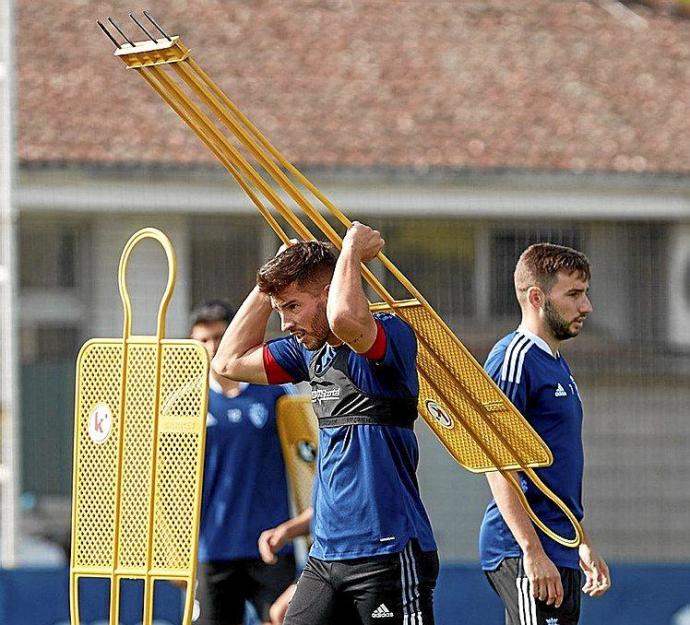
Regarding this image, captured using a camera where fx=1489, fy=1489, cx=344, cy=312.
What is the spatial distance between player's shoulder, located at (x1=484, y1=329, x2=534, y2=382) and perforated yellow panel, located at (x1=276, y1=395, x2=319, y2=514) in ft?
5.18

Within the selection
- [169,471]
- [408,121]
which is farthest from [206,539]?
[408,121]

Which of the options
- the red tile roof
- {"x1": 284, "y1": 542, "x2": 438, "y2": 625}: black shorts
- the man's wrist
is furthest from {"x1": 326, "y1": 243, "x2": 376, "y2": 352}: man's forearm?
the red tile roof

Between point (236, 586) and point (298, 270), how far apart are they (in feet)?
8.31

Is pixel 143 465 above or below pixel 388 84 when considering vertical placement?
below

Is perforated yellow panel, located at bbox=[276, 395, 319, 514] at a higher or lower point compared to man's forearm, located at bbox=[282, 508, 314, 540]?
higher

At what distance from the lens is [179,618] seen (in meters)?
8.55

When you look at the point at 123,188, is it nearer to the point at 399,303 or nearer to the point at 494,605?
the point at 494,605

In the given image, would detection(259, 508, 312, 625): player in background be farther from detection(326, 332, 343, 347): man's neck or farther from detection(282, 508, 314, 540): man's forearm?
detection(326, 332, 343, 347): man's neck

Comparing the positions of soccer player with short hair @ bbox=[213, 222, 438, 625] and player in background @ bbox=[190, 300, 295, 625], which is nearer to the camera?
soccer player with short hair @ bbox=[213, 222, 438, 625]

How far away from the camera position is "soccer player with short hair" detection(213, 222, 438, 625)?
439cm

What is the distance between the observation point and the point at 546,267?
16.9ft

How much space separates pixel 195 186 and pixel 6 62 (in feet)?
9.81

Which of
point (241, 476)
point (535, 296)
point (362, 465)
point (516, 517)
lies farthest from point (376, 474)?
point (241, 476)

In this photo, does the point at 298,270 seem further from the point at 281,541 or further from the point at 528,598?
the point at 281,541
